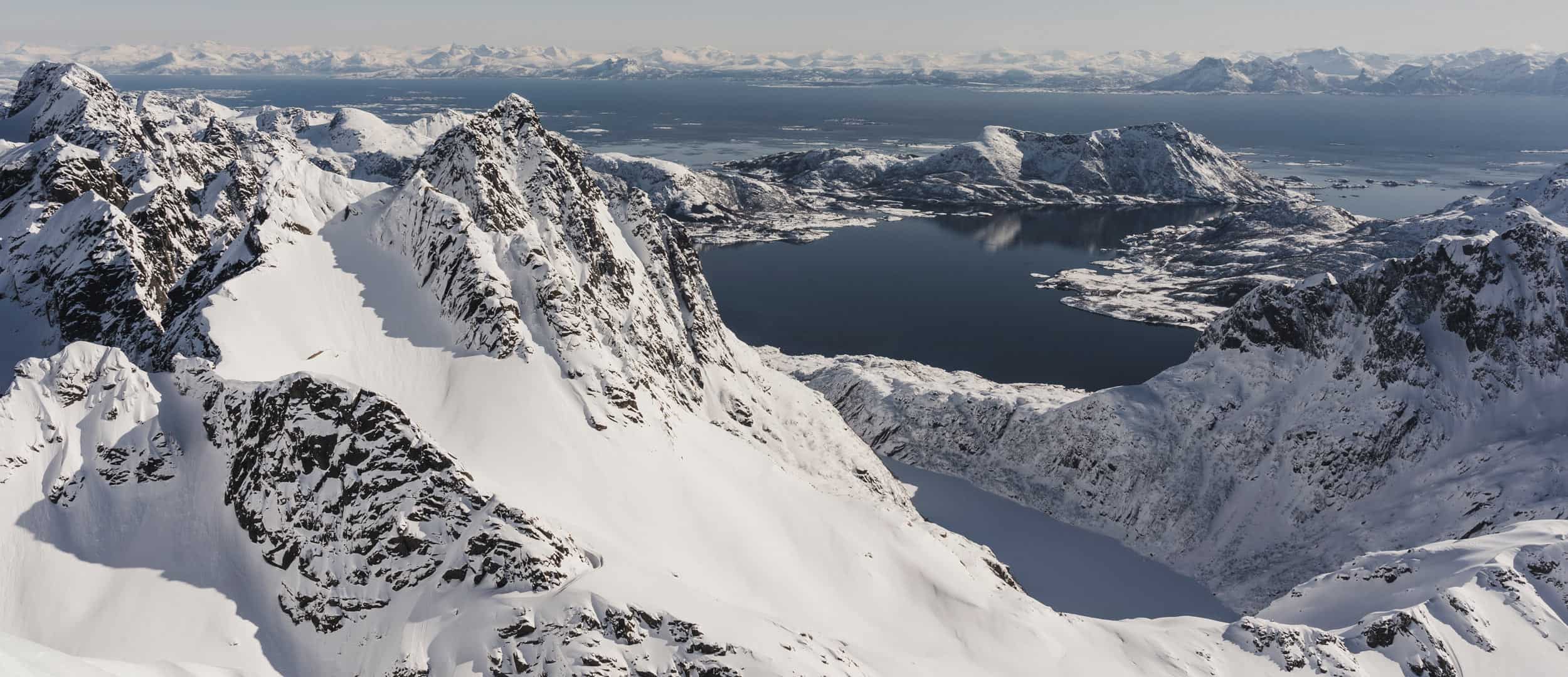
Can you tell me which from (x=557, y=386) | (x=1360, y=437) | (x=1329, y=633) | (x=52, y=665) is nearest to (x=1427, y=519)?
(x=1360, y=437)

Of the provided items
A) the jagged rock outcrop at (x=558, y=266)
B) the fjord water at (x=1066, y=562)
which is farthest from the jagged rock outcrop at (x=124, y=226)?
the fjord water at (x=1066, y=562)

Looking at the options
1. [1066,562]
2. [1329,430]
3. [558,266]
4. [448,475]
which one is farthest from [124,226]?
[1329,430]

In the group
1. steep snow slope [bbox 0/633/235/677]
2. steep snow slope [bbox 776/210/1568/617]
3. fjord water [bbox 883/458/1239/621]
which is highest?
steep snow slope [bbox 0/633/235/677]

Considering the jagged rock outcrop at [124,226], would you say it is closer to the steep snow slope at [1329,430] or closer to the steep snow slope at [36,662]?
the steep snow slope at [36,662]

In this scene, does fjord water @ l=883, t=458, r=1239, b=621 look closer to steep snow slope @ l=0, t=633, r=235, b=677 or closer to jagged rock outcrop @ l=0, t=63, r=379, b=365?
jagged rock outcrop @ l=0, t=63, r=379, b=365

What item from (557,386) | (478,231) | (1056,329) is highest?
(478,231)

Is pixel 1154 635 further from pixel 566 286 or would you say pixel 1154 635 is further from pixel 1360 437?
pixel 566 286

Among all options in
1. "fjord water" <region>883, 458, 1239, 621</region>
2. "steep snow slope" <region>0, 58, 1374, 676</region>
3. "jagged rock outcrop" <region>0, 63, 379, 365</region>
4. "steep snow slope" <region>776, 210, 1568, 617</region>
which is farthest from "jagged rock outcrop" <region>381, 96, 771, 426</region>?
"steep snow slope" <region>776, 210, 1568, 617</region>
